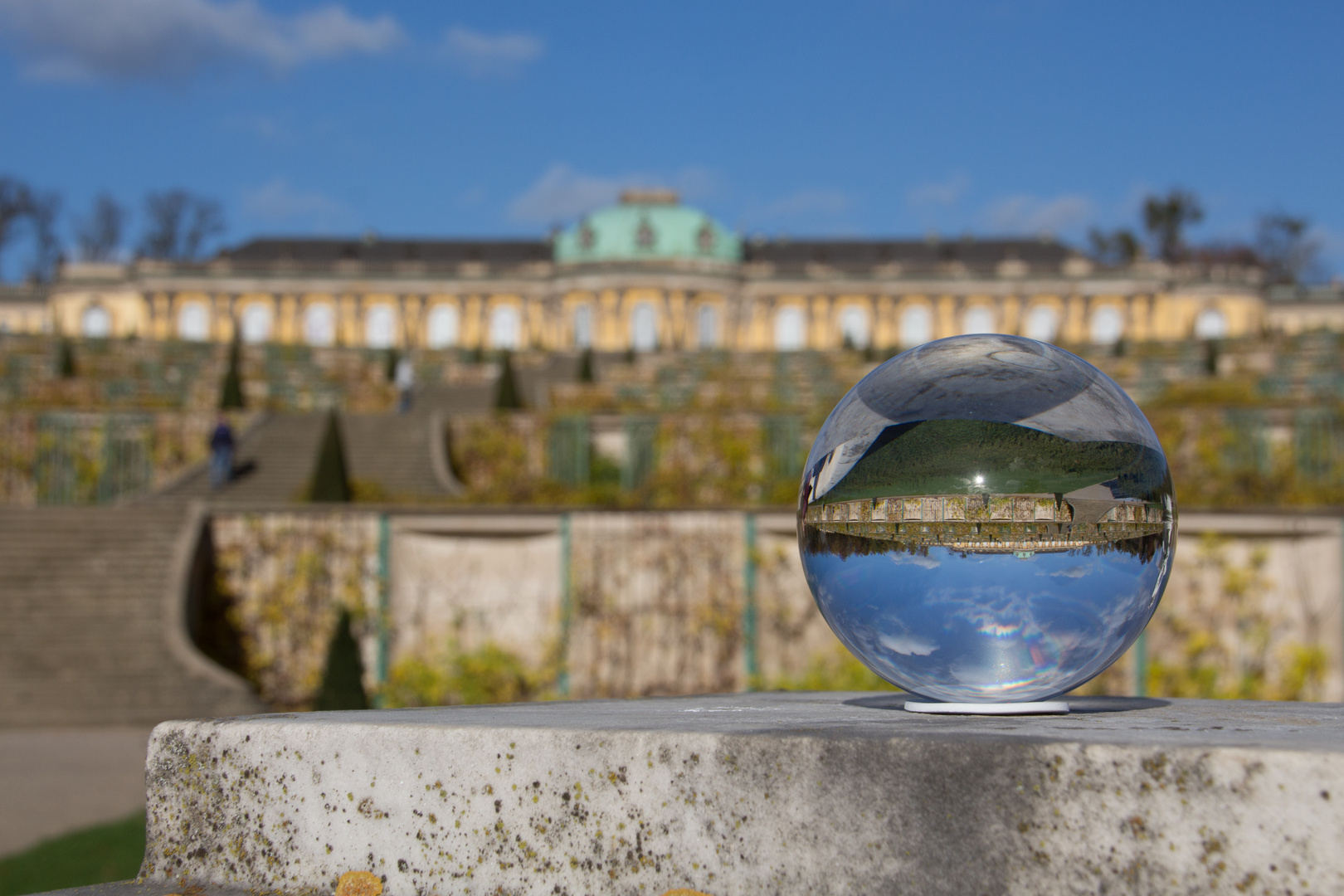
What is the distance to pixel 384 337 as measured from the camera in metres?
71.9

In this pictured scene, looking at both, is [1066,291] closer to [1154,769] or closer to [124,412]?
[124,412]

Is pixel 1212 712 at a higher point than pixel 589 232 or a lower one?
lower

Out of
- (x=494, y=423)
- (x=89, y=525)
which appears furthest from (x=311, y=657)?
(x=494, y=423)

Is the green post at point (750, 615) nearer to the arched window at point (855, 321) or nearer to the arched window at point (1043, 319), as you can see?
the arched window at point (855, 321)

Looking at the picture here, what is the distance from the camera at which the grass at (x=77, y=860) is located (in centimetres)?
711

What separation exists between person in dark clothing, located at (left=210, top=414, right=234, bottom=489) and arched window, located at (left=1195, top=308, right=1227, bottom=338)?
5953 cm

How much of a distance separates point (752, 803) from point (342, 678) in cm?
831

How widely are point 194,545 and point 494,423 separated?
705 cm

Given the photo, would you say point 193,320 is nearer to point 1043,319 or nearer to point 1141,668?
point 1043,319

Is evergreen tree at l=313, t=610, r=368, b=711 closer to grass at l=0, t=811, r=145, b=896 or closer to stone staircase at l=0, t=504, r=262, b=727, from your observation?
stone staircase at l=0, t=504, r=262, b=727

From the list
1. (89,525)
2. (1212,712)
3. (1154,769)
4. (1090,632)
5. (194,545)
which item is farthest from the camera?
(89,525)

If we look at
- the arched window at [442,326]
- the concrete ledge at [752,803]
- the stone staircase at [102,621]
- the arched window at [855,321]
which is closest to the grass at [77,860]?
the stone staircase at [102,621]

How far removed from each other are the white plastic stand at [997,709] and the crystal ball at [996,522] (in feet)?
0.12

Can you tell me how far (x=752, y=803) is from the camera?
3135 mm
